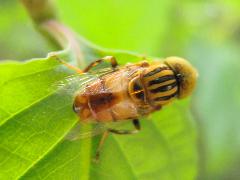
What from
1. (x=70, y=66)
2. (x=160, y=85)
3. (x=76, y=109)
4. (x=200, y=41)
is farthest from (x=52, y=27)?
(x=200, y=41)

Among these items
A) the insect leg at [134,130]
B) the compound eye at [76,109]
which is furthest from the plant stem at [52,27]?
the insect leg at [134,130]

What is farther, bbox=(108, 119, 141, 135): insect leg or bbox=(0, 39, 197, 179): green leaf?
bbox=(108, 119, 141, 135): insect leg

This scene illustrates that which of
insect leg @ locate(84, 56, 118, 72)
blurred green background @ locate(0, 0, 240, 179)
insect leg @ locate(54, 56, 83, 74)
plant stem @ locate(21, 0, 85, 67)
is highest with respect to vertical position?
plant stem @ locate(21, 0, 85, 67)

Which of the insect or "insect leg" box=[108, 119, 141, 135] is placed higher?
the insect

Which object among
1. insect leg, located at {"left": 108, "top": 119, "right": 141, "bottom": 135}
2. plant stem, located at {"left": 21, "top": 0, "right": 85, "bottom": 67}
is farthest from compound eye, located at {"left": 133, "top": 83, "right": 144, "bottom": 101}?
plant stem, located at {"left": 21, "top": 0, "right": 85, "bottom": 67}

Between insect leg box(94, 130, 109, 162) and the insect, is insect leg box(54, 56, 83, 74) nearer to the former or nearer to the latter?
the insect

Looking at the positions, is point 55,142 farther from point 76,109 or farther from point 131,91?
point 131,91

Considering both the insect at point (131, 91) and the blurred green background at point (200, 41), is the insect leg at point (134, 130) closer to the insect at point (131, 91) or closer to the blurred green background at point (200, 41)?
the insect at point (131, 91)
